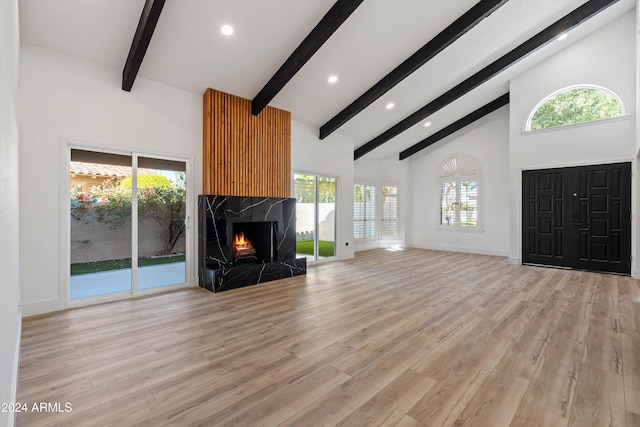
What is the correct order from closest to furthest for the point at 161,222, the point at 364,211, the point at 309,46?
1. the point at 309,46
2. the point at 161,222
3. the point at 364,211

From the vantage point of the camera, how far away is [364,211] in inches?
360

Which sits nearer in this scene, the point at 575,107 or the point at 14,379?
the point at 14,379

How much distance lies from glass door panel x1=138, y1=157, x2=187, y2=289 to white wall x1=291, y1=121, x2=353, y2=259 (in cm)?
247

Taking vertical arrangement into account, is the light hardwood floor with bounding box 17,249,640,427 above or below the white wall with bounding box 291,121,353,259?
below

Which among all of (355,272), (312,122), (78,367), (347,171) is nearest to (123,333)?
(78,367)

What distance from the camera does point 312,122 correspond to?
654 centimetres

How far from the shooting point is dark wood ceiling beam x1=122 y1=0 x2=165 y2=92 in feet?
10.4

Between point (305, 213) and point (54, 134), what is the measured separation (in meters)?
4.37

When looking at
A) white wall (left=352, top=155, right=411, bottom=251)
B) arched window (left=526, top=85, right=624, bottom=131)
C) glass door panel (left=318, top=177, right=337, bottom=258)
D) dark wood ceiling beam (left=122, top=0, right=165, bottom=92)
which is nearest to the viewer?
dark wood ceiling beam (left=122, top=0, right=165, bottom=92)

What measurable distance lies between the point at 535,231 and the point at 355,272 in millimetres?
4273

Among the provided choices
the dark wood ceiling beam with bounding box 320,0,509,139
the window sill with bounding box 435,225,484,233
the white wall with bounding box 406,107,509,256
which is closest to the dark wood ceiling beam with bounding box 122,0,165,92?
the dark wood ceiling beam with bounding box 320,0,509,139

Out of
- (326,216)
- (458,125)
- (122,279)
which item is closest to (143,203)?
(122,279)

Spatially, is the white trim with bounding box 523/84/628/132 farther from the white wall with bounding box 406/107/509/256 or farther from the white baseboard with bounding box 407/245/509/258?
the white baseboard with bounding box 407/245/509/258

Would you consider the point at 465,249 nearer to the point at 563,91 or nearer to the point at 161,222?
the point at 563,91
